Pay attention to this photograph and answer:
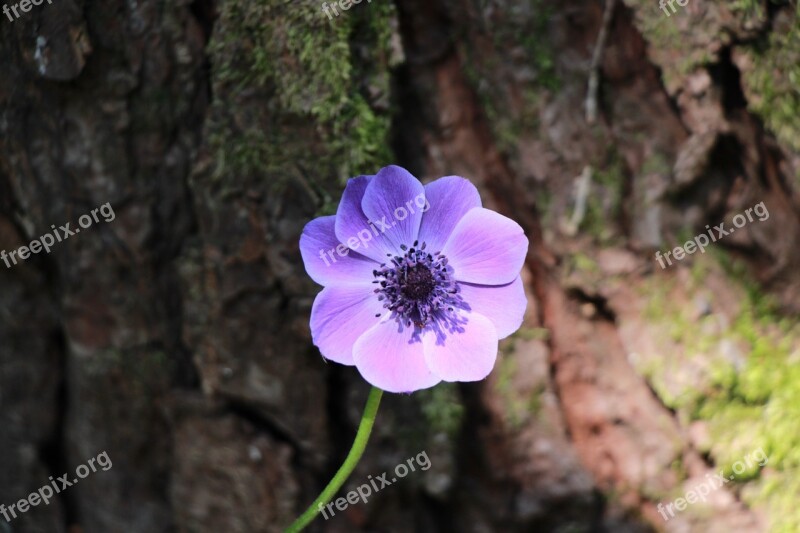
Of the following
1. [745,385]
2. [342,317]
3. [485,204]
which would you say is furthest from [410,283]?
[745,385]

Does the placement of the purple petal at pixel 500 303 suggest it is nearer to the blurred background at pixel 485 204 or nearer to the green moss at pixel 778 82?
the blurred background at pixel 485 204

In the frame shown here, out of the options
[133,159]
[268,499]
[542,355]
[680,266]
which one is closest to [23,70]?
[133,159]

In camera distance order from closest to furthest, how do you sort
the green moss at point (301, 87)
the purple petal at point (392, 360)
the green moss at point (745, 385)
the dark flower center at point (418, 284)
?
1. the purple petal at point (392, 360)
2. the dark flower center at point (418, 284)
3. the green moss at point (301, 87)
4. the green moss at point (745, 385)

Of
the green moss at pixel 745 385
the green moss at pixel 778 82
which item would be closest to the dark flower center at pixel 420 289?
the green moss at pixel 745 385

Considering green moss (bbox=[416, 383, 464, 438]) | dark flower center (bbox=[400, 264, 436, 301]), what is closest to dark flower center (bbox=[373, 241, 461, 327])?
dark flower center (bbox=[400, 264, 436, 301])

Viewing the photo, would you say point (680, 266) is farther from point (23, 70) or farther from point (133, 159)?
point (23, 70)

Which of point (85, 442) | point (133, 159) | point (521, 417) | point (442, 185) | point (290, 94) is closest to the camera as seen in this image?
point (442, 185)

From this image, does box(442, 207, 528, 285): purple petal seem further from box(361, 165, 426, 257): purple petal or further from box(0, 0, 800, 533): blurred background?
box(0, 0, 800, 533): blurred background
